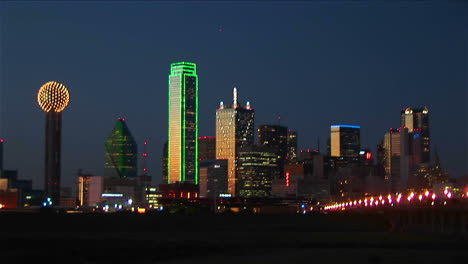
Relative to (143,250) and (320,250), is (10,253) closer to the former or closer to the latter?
(143,250)

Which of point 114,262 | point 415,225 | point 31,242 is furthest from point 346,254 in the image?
point 415,225

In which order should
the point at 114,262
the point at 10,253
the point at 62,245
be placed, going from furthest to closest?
the point at 62,245 < the point at 10,253 < the point at 114,262

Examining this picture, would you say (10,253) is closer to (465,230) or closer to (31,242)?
(31,242)

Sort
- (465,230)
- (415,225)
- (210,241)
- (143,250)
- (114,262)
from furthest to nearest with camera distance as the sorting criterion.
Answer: (415,225), (465,230), (210,241), (143,250), (114,262)

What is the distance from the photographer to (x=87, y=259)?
231ft

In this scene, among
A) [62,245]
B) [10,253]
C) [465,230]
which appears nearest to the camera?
[10,253]

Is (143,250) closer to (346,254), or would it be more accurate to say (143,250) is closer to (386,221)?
(346,254)

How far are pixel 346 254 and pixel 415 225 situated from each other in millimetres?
58608

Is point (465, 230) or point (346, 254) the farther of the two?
point (465, 230)

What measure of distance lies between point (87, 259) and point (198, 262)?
9007 mm

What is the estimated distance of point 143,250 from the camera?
262 feet

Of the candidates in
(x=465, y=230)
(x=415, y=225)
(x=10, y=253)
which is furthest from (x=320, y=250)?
(x=415, y=225)

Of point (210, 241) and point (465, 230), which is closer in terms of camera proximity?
point (210, 241)

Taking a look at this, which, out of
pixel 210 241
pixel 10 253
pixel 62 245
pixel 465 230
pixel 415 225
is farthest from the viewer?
pixel 415 225
